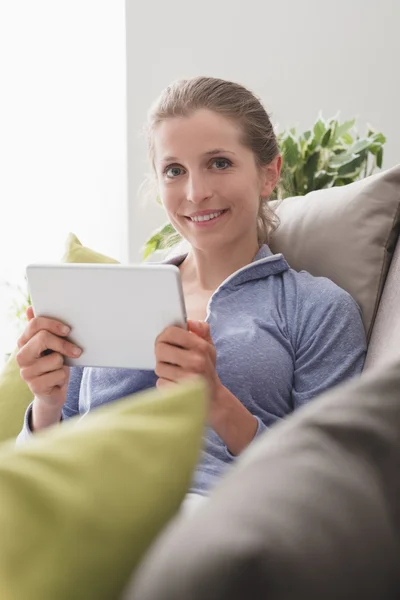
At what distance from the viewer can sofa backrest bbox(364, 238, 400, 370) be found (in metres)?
1.38

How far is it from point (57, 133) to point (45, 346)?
2.25m

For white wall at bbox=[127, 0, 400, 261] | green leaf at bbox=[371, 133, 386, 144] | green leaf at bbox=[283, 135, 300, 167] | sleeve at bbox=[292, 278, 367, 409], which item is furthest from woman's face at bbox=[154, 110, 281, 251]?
white wall at bbox=[127, 0, 400, 261]

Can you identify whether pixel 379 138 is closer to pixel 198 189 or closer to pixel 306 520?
pixel 198 189

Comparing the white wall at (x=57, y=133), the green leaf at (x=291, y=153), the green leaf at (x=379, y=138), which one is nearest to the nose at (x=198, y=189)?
the green leaf at (x=291, y=153)

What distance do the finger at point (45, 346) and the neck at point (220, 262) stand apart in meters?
0.36

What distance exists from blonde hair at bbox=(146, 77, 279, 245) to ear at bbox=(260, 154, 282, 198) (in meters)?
0.01

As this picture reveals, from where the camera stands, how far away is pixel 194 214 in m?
1.65

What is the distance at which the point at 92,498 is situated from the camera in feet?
1.45

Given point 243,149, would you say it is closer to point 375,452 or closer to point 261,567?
point 375,452

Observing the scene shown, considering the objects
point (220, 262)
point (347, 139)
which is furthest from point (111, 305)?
point (347, 139)

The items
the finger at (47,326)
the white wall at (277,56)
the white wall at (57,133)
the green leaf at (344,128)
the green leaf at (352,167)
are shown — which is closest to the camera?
the finger at (47,326)

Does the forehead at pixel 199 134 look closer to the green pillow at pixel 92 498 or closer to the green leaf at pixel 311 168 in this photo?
the green leaf at pixel 311 168

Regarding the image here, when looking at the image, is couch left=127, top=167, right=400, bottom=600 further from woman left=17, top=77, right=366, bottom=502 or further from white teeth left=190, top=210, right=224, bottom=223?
white teeth left=190, top=210, right=224, bottom=223

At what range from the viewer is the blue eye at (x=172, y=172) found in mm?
1676
